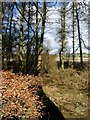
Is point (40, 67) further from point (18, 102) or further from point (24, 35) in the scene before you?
point (18, 102)

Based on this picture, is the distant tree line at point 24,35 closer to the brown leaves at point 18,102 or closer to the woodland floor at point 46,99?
the woodland floor at point 46,99

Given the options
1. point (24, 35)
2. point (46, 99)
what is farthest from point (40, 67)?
point (46, 99)

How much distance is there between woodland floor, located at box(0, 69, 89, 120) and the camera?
7469mm

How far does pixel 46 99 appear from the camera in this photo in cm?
920

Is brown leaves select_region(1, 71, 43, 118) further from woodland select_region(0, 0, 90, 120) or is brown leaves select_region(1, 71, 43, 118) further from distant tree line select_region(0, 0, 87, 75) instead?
distant tree line select_region(0, 0, 87, 75)

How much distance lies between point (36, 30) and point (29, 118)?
28.9ft

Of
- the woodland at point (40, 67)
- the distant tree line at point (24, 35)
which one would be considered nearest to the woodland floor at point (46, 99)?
the woodland at point (40, 67)

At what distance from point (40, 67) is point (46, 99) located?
567 centimetres

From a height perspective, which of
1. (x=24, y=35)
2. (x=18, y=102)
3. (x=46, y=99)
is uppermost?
(x=24, y=35)

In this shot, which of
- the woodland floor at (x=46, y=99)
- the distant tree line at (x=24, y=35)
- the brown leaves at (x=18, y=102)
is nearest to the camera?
the brown leaves at (x=18, y=102)

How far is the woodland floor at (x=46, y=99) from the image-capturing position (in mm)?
7469

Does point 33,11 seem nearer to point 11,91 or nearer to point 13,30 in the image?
point 13,30

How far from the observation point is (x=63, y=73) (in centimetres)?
1276

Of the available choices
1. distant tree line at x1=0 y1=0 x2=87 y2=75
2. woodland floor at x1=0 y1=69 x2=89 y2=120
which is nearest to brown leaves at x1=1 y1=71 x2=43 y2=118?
woodland floor at x1=0 y1=69 x2=89 y2=120
